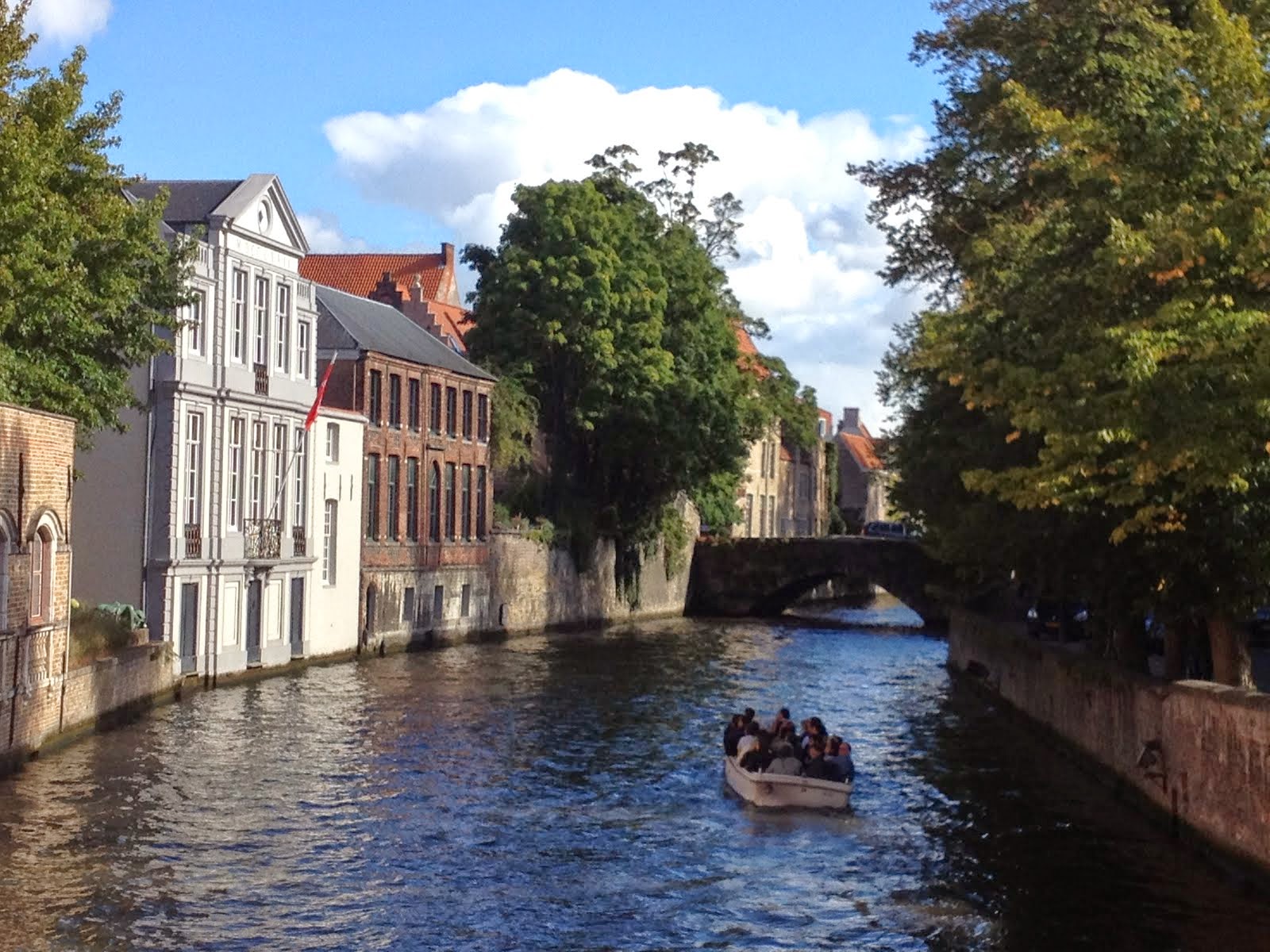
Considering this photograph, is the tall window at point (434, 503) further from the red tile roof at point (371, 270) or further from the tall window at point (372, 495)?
the red tile roof at point (371, 270)

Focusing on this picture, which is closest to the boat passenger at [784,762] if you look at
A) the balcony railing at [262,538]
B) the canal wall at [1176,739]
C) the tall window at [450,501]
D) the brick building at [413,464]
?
the canal wall at [1176,739]

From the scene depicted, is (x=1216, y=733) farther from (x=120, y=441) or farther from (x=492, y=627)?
(x=492, y=627)

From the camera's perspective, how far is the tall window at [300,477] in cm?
5059

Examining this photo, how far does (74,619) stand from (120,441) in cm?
842

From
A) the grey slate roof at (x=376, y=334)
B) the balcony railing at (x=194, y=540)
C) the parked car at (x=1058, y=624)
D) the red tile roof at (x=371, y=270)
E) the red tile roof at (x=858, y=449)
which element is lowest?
the parked car at (x=1058, y=624)

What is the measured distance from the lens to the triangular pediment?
4641 centimetres

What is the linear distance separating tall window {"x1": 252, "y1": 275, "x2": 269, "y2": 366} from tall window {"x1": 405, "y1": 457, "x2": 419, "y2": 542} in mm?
12505

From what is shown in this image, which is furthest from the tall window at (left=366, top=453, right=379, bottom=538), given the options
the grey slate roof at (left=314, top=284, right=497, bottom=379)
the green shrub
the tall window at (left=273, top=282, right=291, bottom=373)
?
the green shrub

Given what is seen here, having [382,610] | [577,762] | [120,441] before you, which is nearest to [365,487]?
[382,610]

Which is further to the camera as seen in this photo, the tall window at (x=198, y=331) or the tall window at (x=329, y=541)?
the tall window at (x=329, y=541)

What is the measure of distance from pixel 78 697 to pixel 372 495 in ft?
83.5

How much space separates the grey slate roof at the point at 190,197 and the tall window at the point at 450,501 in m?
17.4

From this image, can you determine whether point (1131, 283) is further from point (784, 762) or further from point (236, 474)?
point (236, 474)

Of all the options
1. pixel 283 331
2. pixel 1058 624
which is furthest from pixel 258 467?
pixel 1058 624
